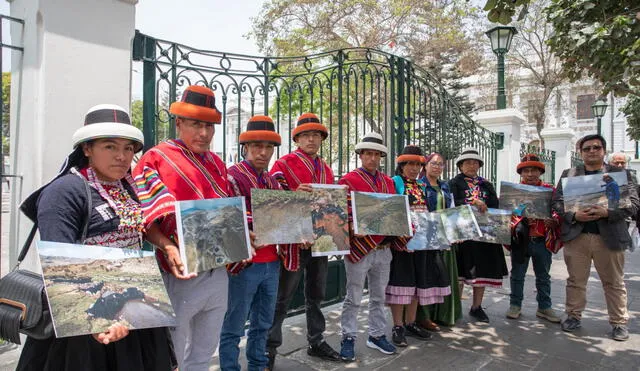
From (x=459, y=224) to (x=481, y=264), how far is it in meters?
0.85

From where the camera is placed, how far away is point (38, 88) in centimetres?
306

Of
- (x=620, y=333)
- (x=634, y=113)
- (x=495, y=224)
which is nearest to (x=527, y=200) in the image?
(x=495, y=224)

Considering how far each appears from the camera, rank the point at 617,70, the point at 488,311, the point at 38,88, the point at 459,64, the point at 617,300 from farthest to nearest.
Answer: the point at 459,64
the point at 488,311
the point at 617,300
the point at 617,70
the point at 38,88

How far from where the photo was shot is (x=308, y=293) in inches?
150

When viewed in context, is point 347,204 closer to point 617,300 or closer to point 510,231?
point 510,231

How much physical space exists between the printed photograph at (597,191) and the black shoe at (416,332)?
194cm

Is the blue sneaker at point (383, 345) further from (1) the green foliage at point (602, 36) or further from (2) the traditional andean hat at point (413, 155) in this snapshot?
(1) the green foliage at point (602, 36)

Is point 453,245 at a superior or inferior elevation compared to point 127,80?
inferior

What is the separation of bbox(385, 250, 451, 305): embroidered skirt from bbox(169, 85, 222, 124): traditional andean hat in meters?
2.37

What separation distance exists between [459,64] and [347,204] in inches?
776

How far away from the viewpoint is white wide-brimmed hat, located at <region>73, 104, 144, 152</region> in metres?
1.98

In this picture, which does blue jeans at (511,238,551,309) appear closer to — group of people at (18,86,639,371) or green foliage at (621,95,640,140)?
group of people at (18,86,639,371)

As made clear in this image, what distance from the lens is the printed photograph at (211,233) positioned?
2.24 metres

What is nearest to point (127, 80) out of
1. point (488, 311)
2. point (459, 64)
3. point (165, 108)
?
point (165, 108)
